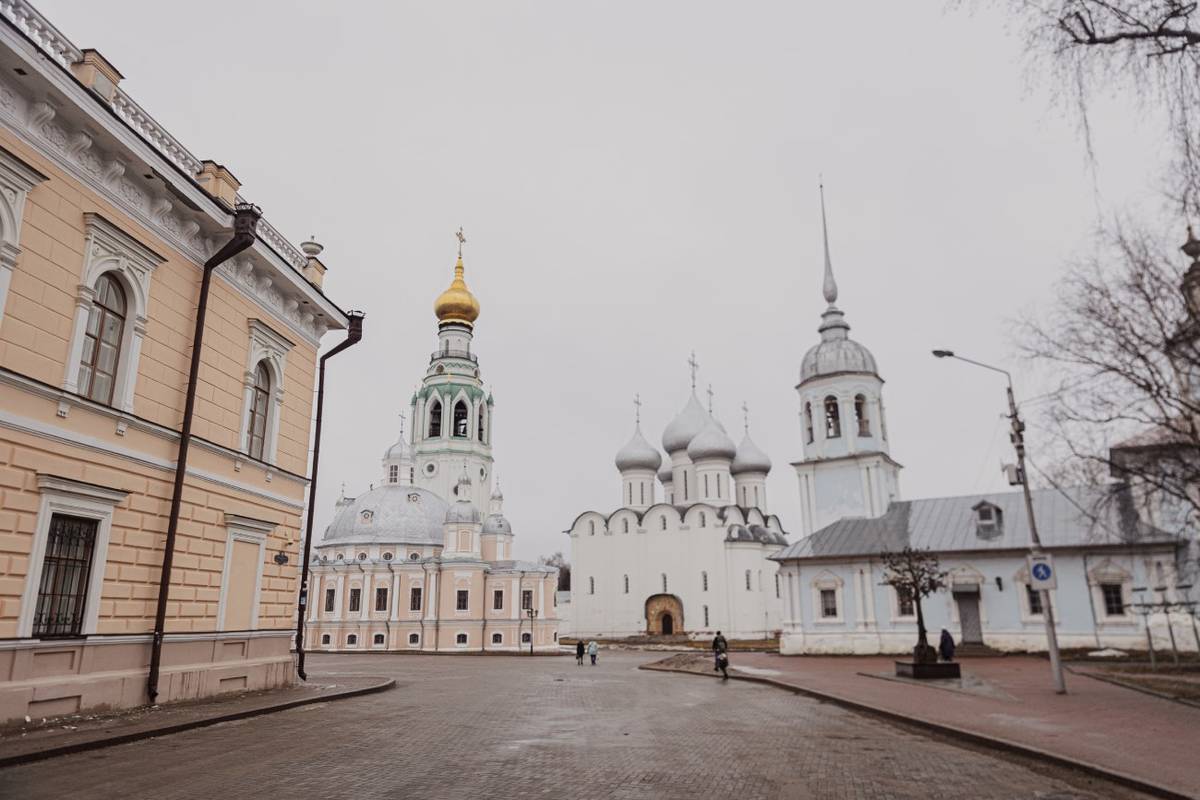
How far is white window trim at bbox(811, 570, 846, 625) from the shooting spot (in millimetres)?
34500

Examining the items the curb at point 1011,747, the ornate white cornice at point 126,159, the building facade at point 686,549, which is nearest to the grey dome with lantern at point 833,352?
the building facade at point 686,549

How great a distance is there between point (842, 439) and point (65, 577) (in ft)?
112

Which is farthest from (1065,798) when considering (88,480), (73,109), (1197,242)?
(73,109)

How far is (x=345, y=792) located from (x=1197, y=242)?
46.0 feet

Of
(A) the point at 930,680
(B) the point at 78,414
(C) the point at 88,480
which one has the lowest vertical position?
(A) the point at 930,680

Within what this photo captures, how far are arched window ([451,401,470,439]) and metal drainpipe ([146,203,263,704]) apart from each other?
48.4 meters

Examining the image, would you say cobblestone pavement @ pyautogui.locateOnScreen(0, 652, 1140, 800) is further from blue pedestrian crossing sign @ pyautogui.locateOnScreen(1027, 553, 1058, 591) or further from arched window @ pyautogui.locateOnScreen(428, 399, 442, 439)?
arched window @ pyautogui.locateOnScreen(428, 399, 442, 439)

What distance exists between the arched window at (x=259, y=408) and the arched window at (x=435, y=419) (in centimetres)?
4628

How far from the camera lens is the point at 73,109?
10883mm

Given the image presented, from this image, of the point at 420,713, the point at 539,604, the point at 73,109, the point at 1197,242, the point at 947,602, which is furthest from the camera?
the point at 539,604

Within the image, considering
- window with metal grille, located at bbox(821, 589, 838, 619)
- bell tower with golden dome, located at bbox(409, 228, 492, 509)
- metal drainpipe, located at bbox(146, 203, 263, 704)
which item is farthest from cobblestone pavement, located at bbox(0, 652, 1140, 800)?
bell tower with golden dome, located at bbox(409, 228, 492, 509)

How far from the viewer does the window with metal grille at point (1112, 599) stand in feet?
96.7

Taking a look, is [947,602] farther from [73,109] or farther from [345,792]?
[73,109]

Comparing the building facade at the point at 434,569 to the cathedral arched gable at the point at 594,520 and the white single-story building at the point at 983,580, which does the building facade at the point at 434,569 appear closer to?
the cathedral arched gable at the point at 594,520
